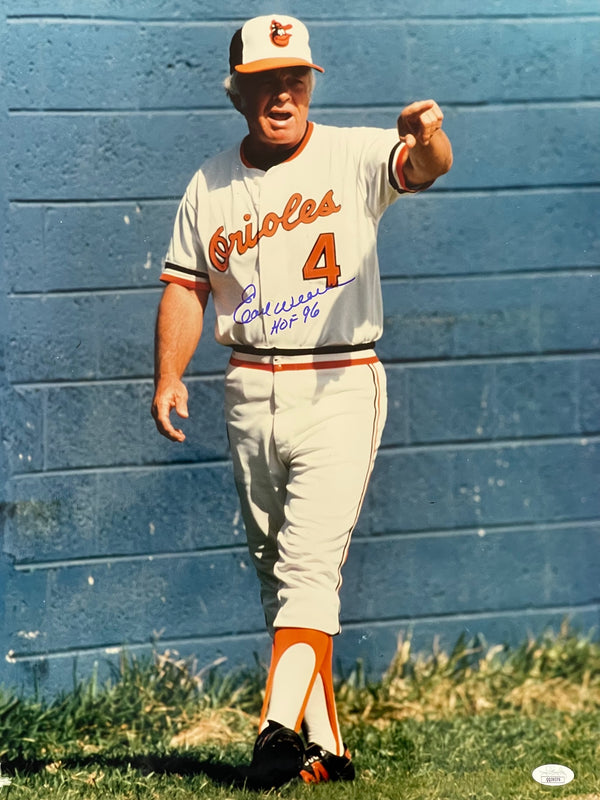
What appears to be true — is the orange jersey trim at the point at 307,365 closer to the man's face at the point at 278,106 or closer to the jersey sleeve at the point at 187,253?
the jersey sleeve at the point at 187,253

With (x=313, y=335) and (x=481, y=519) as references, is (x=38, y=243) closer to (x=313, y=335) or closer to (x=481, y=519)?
(x=313, y=335)

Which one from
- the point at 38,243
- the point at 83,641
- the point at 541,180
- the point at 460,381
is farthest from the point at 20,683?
the point at 541,180

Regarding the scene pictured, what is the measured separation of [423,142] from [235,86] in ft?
2.44

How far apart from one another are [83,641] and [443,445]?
4.45 ft

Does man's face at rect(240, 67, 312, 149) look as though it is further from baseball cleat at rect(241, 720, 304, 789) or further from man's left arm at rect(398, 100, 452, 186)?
baseball cleat at rect(241, 720, 304, 789)

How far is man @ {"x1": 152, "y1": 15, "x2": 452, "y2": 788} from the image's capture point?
12.1 ft

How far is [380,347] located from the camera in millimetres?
4211

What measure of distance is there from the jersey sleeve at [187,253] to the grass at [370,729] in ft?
4.07

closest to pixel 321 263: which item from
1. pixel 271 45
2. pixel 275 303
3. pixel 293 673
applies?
pixel 275 303

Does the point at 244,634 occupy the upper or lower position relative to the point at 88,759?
upper

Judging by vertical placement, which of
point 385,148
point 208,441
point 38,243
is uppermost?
point 385,148

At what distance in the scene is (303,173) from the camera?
3.79 meters

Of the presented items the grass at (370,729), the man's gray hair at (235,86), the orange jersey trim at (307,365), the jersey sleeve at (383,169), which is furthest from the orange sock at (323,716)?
the man's gray hair at (235,86)

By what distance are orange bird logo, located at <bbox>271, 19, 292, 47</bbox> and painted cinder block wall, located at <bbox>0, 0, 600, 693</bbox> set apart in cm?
15
